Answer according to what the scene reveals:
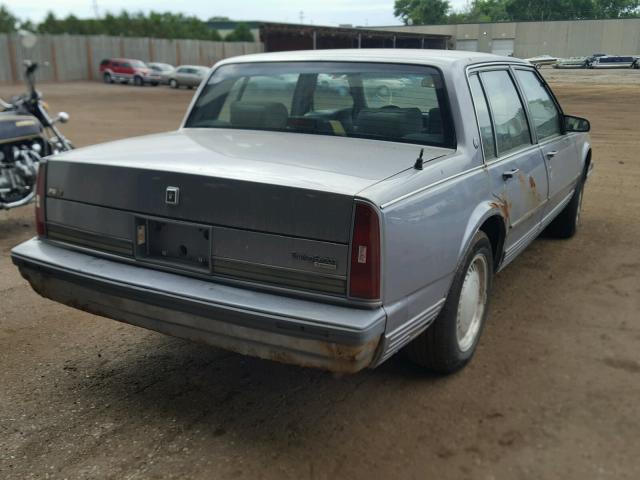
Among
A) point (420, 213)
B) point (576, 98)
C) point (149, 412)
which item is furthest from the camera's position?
point (576, 98)

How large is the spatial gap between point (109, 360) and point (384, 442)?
5.67 feet

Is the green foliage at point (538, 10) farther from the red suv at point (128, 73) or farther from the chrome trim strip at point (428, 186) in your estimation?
the chrome trim strip at point (428, 186)

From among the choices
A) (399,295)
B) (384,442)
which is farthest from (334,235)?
(384,442)

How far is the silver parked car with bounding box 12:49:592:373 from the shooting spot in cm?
266

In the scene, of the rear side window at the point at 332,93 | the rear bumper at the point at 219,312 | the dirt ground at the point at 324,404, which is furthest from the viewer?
the rear side window at the point at 332,93

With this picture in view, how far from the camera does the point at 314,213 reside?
2662 mm

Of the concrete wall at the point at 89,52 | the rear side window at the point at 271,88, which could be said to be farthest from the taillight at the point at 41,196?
the concrete wall at the point at 89,52

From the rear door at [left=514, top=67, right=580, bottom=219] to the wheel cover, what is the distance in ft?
4.68

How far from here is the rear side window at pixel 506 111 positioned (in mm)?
3955

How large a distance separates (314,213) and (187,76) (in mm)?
37241

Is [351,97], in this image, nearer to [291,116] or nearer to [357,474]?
[291,116]

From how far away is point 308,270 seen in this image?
270 centimetres

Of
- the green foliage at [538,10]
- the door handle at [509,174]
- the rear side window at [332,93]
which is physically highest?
the green foliage at [538,10]

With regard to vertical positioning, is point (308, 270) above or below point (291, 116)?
below
